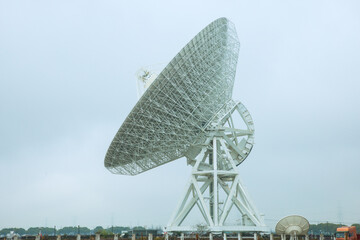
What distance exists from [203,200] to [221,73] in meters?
12.1

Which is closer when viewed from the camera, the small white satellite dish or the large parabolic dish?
the large parabolic dish

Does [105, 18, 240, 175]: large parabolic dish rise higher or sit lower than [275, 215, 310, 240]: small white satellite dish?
higher

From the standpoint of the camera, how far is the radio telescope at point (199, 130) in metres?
33.7

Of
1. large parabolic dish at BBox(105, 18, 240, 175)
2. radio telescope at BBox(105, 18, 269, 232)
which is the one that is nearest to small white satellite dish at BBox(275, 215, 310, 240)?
radio telescope at BBox(105, 18, 269, 232)

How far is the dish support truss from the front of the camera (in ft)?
121

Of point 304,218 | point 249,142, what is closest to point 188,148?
point 249,142

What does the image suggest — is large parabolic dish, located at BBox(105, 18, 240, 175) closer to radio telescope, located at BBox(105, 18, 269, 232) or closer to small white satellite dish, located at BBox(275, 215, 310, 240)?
radio telescope, located at BBox(105, 18, 269, 232)

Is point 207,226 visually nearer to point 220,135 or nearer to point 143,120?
point 220,135

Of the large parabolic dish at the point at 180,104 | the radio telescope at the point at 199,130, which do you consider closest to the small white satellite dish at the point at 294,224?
the radio telescope at the point at 199,130

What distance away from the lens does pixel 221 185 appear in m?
39.2

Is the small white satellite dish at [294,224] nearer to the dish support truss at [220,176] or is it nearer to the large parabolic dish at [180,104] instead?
the dish support truss at [220,176]

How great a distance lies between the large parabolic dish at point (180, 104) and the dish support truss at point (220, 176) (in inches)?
59.5

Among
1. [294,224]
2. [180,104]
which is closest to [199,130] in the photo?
[180,104]

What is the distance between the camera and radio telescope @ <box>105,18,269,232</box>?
111 feet
